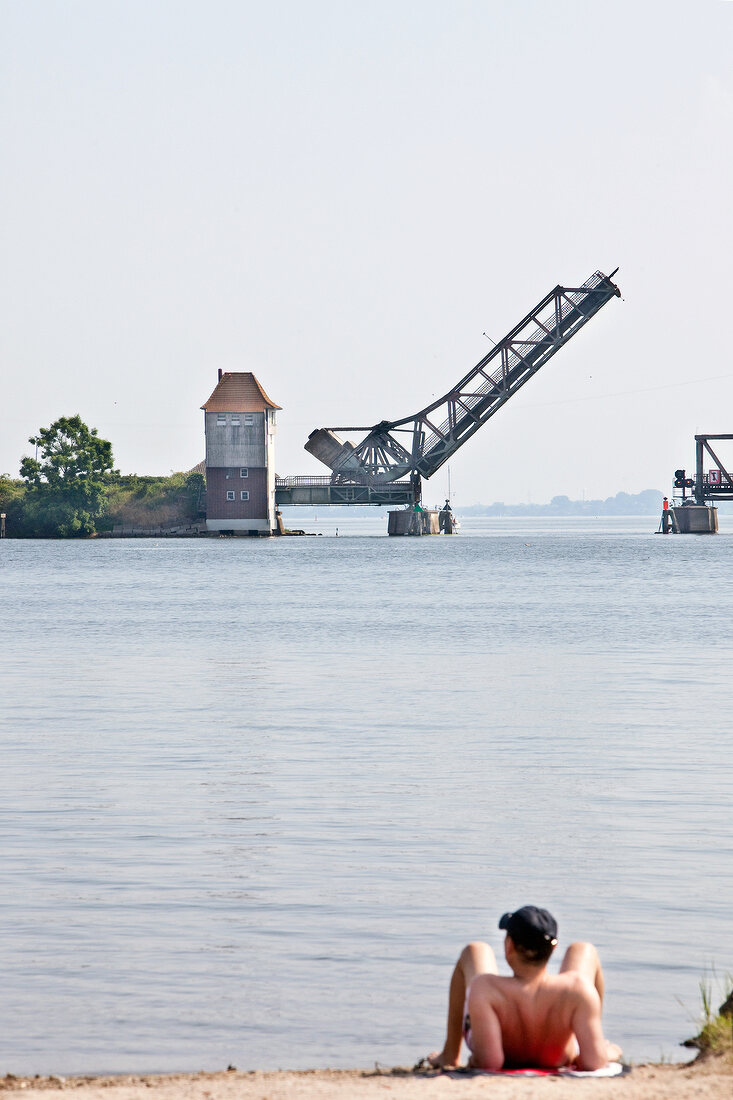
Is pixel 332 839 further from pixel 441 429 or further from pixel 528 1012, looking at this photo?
pixel 441 429

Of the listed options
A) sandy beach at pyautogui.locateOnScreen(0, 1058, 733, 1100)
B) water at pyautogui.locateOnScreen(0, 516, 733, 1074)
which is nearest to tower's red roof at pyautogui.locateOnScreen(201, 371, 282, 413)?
water at pyautogui.locateOnScreen(0, 516, 733, 1074)

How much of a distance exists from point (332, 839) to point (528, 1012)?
5.14m

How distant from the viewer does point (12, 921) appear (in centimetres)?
→ 818

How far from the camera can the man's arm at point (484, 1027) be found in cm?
531

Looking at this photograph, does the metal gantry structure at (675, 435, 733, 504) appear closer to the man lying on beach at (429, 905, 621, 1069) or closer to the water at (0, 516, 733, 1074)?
the water at (0, 516, 733, 1074)

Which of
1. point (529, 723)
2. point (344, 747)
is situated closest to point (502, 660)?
point (529, 723)

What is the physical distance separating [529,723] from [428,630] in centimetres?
1542

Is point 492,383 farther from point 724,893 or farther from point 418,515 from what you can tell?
point 724,893

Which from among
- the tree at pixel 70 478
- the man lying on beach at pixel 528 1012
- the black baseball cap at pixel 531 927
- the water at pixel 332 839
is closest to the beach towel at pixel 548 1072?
the man lying on beach at pixel 528 1012

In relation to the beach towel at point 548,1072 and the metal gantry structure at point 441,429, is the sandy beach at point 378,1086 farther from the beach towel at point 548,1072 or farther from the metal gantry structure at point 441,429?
the metal gantry structure at point 441,429

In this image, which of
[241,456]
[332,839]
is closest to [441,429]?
[241,456]

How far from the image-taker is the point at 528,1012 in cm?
532

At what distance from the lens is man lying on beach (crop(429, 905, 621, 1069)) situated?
208 inches

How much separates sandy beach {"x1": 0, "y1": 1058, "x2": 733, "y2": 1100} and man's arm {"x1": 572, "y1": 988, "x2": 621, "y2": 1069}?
0.30ft
